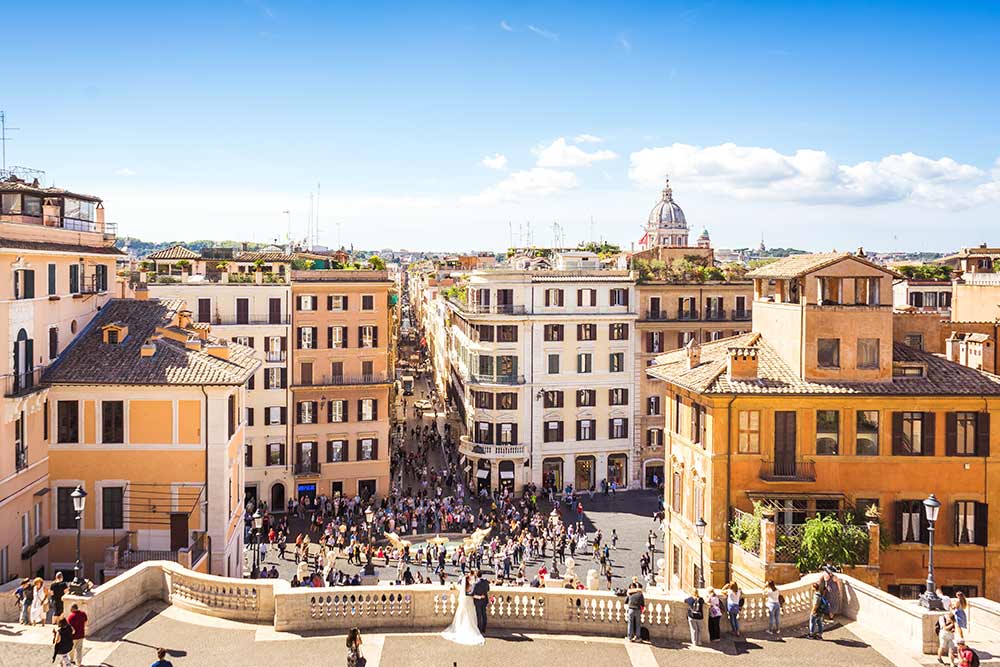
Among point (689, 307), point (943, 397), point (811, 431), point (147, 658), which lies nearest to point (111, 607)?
point (147, 658)

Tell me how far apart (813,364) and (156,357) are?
2366cm

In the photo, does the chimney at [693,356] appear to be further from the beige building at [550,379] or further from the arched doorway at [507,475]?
the arched doorway at [507,475]

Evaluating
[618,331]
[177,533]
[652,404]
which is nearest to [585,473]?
[652,404]

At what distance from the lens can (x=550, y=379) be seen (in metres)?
66.4

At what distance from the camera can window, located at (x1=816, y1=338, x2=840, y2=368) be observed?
1339 inches

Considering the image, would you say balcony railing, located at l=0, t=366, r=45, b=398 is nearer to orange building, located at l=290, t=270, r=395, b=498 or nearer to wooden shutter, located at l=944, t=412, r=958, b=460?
orange building, located at l=290, t=270, r=395, b=498

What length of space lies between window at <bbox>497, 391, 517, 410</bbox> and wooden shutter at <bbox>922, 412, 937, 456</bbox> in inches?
1369

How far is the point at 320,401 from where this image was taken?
61406mm

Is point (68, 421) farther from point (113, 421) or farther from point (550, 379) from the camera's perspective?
point (550, 379)

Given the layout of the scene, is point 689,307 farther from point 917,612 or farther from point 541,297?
point 917,612

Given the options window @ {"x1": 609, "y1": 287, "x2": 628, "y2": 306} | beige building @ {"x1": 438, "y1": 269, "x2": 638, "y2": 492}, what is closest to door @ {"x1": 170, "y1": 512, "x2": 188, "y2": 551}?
beige building @ {"x1": 438, "y1": 269, "x2": 638, "y2": 492}

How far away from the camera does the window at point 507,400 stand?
215ft

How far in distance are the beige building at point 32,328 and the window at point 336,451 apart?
78.8 ft

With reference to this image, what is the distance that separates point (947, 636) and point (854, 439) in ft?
42.1
